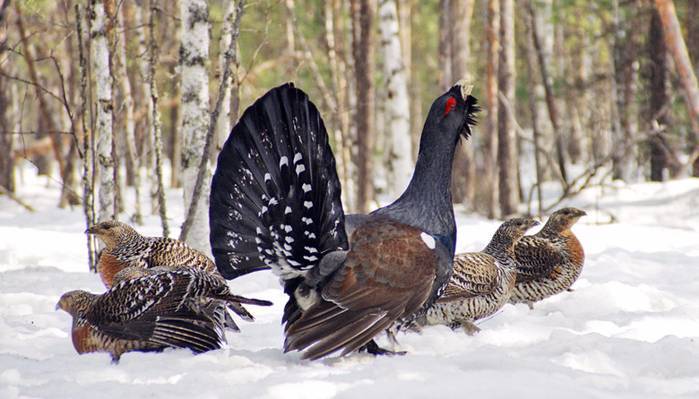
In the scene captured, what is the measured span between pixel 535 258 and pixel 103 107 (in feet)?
15.5

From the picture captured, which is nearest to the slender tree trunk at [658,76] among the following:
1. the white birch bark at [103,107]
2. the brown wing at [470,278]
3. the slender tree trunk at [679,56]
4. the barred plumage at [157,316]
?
the slender tree trunk at [679,56]

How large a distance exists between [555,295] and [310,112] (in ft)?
12.6

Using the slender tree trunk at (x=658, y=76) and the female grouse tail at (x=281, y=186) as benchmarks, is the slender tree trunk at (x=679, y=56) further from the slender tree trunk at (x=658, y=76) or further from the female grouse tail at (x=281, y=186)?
the female grouse tail at (x=281, y=186)

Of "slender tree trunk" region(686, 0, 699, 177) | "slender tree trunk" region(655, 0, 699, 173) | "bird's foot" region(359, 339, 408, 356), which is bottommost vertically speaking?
"bird's foot" region(359, 339, 408, 356)

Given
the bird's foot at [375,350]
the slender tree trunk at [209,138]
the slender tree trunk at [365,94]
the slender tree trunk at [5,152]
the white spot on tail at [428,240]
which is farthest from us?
the slender tree trunk at [5,152]

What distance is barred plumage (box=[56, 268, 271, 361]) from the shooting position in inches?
195

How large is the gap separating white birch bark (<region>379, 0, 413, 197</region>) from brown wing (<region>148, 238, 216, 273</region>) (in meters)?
7.87

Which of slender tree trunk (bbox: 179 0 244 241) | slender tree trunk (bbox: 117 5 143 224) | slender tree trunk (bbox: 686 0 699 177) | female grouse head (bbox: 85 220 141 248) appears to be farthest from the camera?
slender tree trunk (bbox: 686 0 699 177)

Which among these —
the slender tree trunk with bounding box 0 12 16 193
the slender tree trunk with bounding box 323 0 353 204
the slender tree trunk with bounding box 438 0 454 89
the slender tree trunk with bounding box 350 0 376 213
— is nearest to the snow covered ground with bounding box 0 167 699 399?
the slender tree trunk with bounding box 350 0 376 213

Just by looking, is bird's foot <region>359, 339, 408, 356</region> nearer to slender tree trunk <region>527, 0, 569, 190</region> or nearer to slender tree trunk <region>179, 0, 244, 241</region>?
slender tree trunk <region>179, 0, 244, 241</region>

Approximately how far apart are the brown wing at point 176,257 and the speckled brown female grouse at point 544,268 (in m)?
2.75

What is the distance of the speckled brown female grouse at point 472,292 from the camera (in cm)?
609

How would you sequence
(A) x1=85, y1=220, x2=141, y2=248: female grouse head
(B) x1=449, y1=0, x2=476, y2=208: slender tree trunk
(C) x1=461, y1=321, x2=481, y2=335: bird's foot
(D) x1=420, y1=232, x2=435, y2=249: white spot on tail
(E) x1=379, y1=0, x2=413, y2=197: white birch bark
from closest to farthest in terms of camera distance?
1. (D) x1=420, y1=232, x2=435, y2=249: white spot on tail
2. (C) x1=461, y1=321, x2=481, y2=335: bird's foot
3. (A) x1=85, y1=220, x2=141, y2=248: female grouse head
4. (E) x1=379, y1=0, x2=413, y2=197: white birch bark
5. (B) x1=449, y1=0, x2=476, y2=208: slender tree trunk

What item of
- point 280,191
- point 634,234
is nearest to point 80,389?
point 280,191
